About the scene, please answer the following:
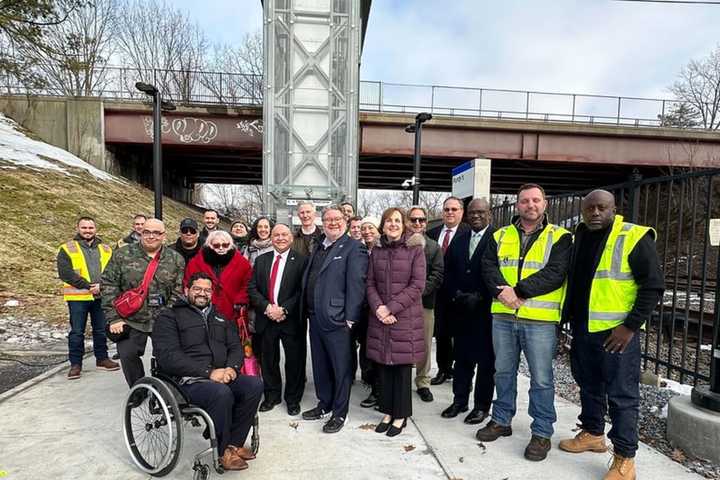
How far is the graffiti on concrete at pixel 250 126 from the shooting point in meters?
17.4

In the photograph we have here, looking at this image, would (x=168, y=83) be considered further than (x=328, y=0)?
Yes

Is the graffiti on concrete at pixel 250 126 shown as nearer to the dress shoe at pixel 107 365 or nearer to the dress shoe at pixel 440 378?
the dress shoe at pixel 107 365

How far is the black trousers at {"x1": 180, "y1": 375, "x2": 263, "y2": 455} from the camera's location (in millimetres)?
2900

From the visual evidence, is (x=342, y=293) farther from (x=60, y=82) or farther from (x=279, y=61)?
(x=60, y=82)

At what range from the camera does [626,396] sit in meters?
2.88

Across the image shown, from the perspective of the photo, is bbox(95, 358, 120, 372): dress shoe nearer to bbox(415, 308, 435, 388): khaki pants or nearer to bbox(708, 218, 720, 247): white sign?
bbox(415, 308, 435, 388): khaki pants

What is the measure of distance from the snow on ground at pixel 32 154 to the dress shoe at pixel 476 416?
53.2 ft

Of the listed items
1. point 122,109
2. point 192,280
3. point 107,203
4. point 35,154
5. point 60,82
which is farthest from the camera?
point 60,82

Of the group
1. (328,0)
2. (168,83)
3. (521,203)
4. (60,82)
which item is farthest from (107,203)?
(168,83)

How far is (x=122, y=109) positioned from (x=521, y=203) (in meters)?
18.6

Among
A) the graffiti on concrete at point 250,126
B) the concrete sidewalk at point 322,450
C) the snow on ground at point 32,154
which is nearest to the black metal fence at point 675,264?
the concrete sidewalk at point 322,450

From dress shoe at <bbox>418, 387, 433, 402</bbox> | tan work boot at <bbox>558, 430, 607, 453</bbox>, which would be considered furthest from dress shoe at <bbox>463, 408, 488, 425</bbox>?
tan work boot at <bbox>558, 430, 607, 453</bbox>

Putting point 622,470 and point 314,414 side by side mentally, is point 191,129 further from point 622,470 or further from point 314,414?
point 622,470

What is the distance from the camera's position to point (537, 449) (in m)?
3.25
